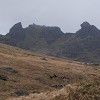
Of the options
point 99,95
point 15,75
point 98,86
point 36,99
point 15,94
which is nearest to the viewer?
point 99,95

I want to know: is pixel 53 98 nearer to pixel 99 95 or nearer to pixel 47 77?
pixel 99 95

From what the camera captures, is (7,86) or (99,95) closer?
(99,95)

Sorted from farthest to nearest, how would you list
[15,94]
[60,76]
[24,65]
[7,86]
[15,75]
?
[24,65], [60,76], [15,75], [7,86], [15,94]

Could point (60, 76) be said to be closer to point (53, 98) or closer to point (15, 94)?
point (15, 94)

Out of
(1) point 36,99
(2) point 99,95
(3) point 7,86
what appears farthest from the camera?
(3) point 7,86

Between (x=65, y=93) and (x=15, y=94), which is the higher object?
(x=65, y=93)

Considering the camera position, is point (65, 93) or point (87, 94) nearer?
point (87, 94)

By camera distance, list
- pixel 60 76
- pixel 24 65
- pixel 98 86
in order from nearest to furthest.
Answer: pixel 98 86, pixel 60 76, pixel 24 65

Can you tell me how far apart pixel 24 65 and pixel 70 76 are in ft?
32.3

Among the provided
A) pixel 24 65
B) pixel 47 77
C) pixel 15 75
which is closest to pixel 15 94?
pixel 15 75

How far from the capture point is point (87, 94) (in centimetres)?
1864

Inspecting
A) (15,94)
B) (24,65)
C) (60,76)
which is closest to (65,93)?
(15,94)

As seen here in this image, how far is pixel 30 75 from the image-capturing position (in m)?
52.4

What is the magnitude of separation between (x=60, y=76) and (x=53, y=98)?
1461 inches
